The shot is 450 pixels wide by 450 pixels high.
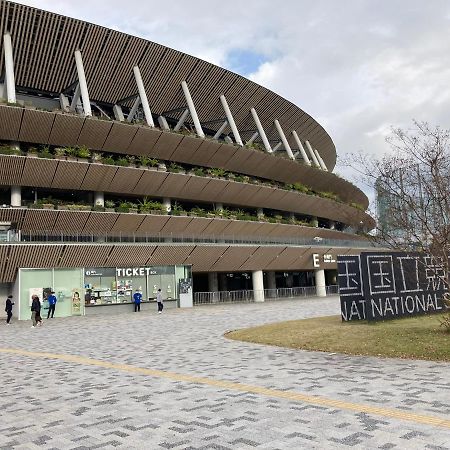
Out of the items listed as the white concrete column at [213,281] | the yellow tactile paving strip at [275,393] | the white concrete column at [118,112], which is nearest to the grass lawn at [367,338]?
the yellow tactile paving strip at [275,393]

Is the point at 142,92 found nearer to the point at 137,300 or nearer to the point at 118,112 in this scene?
the point at 118,112

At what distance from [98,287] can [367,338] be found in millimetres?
22564

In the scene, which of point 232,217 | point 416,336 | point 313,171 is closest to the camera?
point 416,336

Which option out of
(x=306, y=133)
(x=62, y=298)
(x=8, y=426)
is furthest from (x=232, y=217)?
(x=8, y=426)

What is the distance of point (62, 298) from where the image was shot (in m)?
30.0

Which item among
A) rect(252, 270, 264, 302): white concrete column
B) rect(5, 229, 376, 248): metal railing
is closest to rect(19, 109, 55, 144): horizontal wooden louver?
rect(5, 229, 376, 248): metal railing

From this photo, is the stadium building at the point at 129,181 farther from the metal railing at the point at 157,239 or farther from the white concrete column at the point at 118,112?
the white concrete column at the point at 118,112

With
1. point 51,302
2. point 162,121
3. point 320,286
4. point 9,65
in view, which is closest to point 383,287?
point 51,302

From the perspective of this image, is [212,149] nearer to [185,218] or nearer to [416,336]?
[185,218]

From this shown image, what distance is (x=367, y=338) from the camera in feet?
42.0

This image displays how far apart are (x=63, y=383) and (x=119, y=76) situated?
3662 centimetres

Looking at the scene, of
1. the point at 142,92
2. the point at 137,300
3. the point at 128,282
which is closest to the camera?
the point at 137,300

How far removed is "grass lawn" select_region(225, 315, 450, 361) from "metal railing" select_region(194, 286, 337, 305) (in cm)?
2139

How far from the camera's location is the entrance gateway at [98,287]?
95.5 ft
